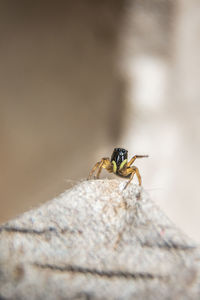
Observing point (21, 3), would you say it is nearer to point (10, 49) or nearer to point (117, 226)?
point (10, 49)

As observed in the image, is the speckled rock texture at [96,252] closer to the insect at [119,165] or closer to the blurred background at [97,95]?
the insect at [119,165]

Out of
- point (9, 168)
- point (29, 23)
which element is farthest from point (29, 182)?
point (29, 23)

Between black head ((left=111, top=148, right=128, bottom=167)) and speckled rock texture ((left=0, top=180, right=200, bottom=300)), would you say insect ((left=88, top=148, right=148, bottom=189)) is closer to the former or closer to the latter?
black head ((left=111, top=148, right=128, bottom=167))

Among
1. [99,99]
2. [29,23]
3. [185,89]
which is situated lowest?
[99,99]

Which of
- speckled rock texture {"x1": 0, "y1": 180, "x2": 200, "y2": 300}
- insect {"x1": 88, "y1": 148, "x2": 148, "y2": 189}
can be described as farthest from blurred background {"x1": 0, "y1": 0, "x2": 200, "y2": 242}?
speckled rock texture {"x1": 0, "y1": 180, "x2": 200, "y2": 300}

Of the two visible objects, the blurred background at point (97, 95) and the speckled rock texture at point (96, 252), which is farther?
the blurred background at point (97, 95)

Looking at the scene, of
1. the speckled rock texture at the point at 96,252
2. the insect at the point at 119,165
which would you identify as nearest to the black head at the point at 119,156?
the insect at the point at 119,165
